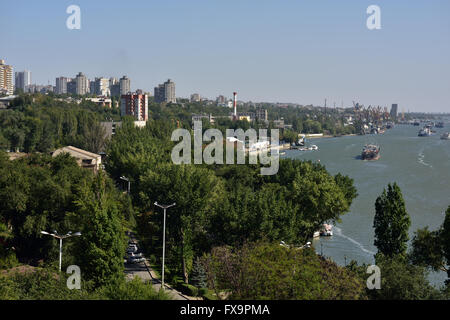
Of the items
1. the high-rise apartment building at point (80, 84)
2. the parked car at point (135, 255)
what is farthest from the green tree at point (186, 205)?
the high-rise apartment building at point (80, 84)

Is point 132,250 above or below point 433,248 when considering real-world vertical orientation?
below

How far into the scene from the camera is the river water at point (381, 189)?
13.0 m

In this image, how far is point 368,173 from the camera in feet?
84.8

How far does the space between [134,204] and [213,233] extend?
4222 mm

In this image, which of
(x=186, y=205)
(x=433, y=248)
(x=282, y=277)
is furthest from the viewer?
(x=186, y=205)


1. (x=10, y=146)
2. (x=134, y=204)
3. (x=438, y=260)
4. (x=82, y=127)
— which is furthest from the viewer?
(x=82, y=127)

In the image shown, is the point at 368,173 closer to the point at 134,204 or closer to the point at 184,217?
the point at 134,204

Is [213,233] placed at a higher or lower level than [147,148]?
lower

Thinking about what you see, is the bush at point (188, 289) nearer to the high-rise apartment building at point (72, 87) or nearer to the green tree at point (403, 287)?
the green tree at point (403, 287)

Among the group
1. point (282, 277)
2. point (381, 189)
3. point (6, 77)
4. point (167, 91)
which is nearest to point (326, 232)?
point (381, 189)

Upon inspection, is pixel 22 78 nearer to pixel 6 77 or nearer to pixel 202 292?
pixel 6 77

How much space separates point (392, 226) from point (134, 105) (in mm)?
34106

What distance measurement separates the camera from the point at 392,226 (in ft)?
32.5
